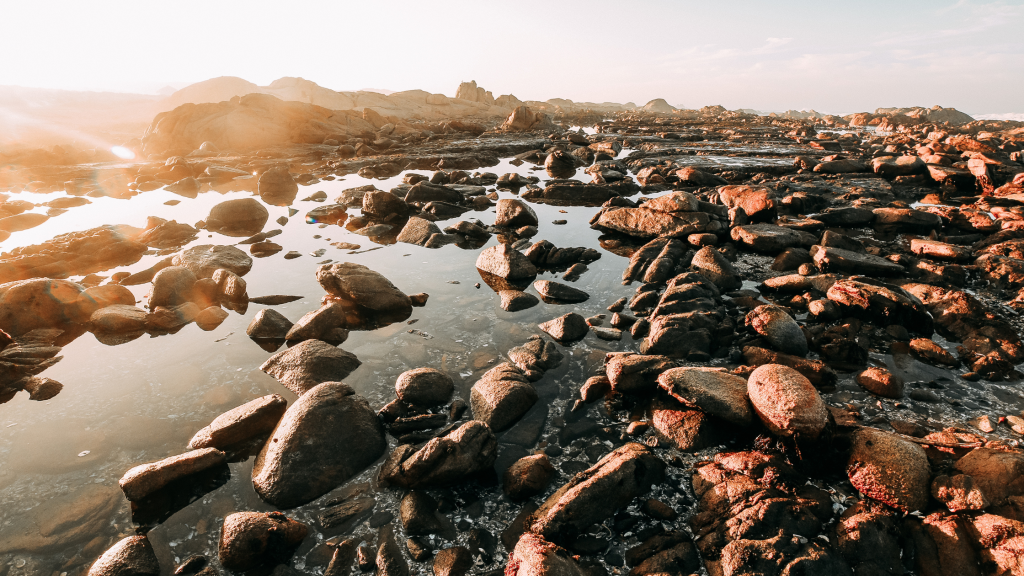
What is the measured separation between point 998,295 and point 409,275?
11.1 metres

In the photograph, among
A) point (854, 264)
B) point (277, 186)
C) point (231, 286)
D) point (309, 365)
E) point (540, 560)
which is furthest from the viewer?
point (277, 186)

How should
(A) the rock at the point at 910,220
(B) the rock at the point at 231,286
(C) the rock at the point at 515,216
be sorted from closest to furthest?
(B) the rock at the point at 231,286 < (A) the rock at the point at 910,220 < (C) the rock at the point at 515,216

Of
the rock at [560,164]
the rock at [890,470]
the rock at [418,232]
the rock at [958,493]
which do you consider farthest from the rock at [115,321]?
the rock at [560,164]

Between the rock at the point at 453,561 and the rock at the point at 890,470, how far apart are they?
354cm

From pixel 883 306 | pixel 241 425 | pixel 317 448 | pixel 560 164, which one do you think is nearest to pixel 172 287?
pixel 241 425

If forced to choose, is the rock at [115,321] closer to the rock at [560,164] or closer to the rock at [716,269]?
the rock at [716,269]

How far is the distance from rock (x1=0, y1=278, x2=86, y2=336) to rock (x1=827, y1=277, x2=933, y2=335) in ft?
44.3

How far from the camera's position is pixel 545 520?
3510mm

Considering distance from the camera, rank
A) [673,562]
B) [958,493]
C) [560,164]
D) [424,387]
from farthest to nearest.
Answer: [560,164]
[424,387]
[958,493]
[673,562]

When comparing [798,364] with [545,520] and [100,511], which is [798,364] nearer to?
[545,520]

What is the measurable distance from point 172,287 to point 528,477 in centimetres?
820

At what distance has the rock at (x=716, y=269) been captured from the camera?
806 cm

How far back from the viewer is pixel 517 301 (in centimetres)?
764

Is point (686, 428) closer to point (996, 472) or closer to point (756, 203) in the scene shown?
point (996, 472)
